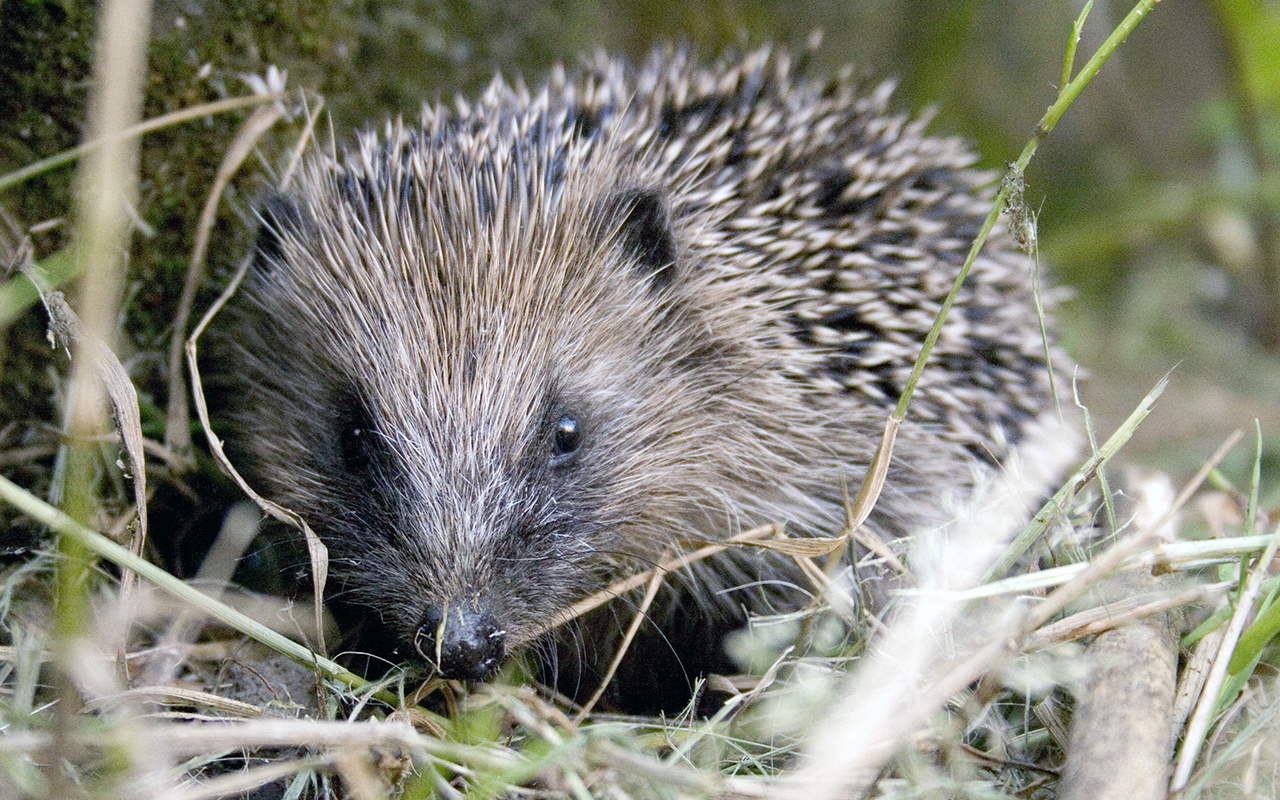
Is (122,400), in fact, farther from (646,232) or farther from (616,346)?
(646,232)

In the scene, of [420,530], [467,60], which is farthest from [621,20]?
[420,530]

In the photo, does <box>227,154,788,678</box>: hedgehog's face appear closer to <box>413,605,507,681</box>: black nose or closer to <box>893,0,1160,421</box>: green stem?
<box>413,605,507,681</box>: black nose

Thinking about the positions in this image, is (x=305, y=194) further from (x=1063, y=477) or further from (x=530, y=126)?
(x=1063, y=477)

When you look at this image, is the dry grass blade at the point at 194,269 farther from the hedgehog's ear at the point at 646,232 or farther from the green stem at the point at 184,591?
the hedgehog's ear at the point at 646,232

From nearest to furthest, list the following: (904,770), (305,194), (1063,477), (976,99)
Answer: (904,770) → (305,194) → (1063,477) → (976,99)

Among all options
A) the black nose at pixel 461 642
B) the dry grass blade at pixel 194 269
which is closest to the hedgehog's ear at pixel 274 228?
the dry grass blade at pixel 194 269

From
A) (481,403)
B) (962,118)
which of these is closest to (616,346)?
(481,403)

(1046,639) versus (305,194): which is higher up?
(305,194)
